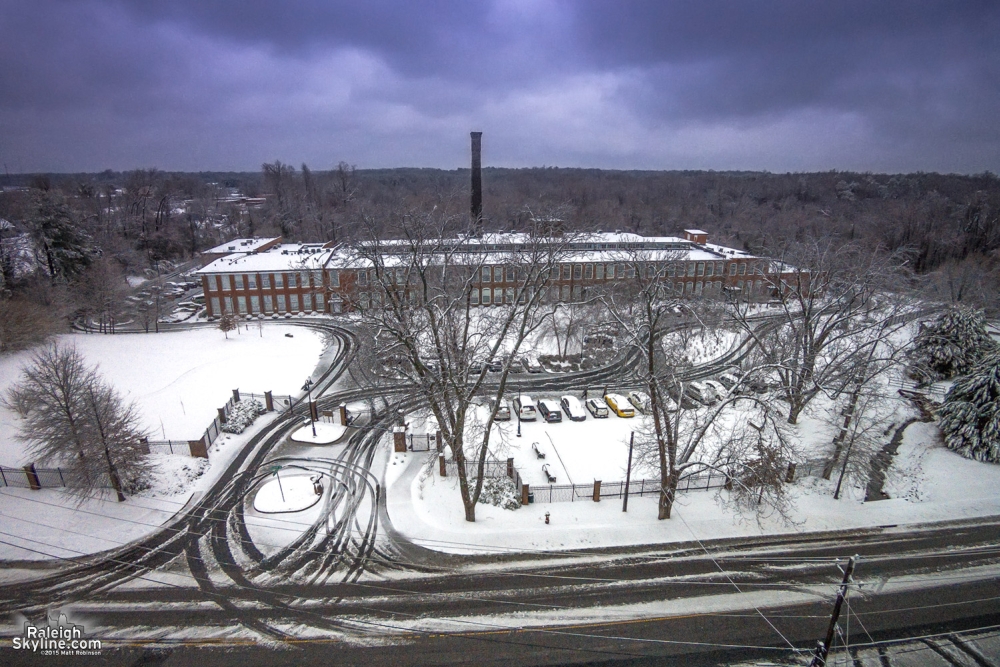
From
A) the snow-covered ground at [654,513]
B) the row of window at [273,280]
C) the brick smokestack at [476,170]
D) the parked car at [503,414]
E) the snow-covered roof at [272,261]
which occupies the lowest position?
the snow-covered ground at [654,513]

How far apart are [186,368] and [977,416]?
138 feet

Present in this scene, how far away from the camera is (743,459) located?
17.0 m

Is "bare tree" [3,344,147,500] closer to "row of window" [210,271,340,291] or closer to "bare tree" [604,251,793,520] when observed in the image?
"bare tree" [604,251,793,520]

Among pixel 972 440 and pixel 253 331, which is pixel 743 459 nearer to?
pixel 972 440

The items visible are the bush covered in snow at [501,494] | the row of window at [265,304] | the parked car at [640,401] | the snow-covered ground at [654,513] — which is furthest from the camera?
the row of window at [265,304]

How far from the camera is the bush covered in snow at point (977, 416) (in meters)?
20.2

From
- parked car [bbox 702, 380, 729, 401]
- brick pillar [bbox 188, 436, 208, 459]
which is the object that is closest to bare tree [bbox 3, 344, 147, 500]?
brick pillar [bbox 188, 436, 208, 459]

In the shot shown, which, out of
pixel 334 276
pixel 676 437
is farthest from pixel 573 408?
pixel 334 276

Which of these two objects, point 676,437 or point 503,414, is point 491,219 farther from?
point 676,437

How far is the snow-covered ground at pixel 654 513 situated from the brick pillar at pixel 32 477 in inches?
515

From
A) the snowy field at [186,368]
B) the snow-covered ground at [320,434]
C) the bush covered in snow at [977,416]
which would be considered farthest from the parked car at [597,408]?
the snowy field at [186,368]

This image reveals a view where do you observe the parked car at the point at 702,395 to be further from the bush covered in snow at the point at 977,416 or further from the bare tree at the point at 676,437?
the bush covered in snow at the point at 977,416

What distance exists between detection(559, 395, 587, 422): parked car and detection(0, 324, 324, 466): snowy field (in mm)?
15681

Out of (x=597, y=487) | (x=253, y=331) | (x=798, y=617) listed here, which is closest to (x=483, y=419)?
(x=597, y=487)
